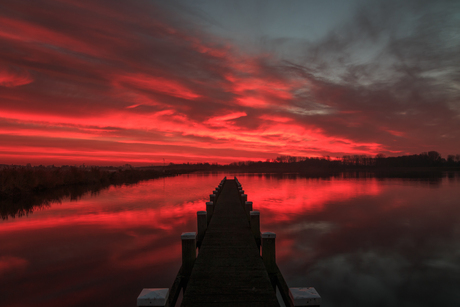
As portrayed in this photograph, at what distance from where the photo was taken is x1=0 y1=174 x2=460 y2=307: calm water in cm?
694

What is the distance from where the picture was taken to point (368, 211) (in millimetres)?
18234

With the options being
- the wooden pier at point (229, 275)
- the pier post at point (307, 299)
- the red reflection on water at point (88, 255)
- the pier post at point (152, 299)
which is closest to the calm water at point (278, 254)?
the red reflection on water at point (88, 255)

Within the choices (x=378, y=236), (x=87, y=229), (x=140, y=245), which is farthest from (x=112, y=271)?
(x=378, y=236)

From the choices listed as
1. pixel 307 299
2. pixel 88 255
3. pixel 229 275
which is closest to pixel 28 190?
pixel 88 255

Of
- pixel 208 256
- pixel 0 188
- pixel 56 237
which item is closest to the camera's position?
pixel 208 256

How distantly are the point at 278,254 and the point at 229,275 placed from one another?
4.98 meters

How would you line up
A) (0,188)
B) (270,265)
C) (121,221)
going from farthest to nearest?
(0,188) < (121,221) < (270,265)

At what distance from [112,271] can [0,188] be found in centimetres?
1828

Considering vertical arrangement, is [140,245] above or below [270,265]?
below

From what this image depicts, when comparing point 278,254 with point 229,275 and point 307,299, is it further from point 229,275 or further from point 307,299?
point 307,299

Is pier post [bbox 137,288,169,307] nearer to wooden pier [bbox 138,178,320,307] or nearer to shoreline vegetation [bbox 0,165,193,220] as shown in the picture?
wooden pier [bbox 138,178,320,307]

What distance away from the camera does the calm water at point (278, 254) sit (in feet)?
22.8

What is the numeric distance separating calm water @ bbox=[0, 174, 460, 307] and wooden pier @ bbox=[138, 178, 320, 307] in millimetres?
1795

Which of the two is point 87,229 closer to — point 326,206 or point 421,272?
point 421,272
